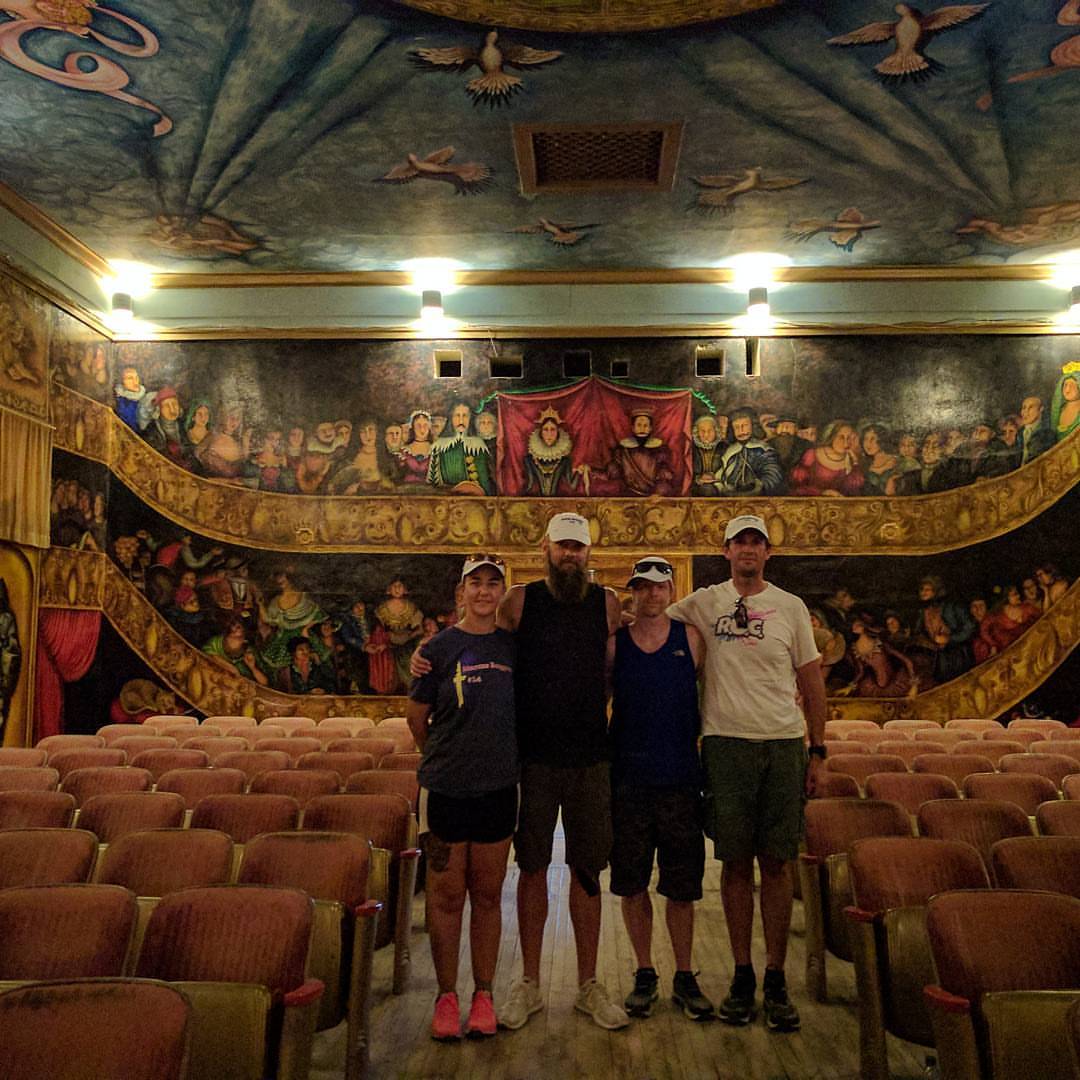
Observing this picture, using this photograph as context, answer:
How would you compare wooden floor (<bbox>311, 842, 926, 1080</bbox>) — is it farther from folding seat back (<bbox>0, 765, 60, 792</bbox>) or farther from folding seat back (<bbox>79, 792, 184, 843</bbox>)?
folding seat back (<bbox>0, 765, 60, 792</bbox>)

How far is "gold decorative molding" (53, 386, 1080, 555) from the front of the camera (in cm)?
1502

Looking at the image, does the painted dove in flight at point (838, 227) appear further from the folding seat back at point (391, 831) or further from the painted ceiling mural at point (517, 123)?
the folding seat back at point (391, 831)

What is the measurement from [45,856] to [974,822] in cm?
451

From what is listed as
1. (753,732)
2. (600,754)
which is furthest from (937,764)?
(600,754)

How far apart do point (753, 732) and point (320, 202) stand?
417 inches

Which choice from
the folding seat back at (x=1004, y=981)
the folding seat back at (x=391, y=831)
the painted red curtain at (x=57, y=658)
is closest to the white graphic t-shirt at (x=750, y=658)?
the folding seat back at (x=1004, y=981)

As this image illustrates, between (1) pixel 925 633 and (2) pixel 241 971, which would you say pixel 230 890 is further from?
(1) pixel 925 633

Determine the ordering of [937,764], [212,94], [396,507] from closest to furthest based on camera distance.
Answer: [937,764] < [212,94] < [396,507]

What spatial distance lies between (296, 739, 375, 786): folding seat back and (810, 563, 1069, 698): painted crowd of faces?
8.68 metres

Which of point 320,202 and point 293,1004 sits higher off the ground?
point 320,202

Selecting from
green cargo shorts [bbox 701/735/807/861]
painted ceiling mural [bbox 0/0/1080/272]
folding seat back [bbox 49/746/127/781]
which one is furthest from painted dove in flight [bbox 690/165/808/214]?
green cargo shorts [bbox 701/735/807/861]

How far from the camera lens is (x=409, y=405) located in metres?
15.7

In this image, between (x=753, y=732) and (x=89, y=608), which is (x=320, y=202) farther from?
(x=753, y=732)

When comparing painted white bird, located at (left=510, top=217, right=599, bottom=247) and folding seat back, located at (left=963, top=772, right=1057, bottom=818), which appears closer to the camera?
folding seat back, located at (left=963, top=772, right=1057, bottom=818)
